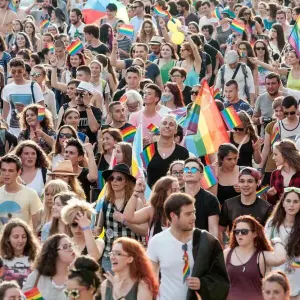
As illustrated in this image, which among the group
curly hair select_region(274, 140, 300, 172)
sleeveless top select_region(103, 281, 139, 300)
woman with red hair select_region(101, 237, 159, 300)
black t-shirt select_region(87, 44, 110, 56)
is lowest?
sleeveless top select_region(103, 281, 139, 300)

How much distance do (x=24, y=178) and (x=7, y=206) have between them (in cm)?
122

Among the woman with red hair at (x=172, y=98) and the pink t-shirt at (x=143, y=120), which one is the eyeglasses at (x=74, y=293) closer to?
the pink t-shirt at (x=143, y=120)

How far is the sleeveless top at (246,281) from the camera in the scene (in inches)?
496

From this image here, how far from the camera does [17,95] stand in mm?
19172

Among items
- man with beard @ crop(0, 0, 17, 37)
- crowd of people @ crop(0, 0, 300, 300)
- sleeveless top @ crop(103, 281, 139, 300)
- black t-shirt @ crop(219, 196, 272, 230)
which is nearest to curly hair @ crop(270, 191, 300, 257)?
crowd of people @ crop(0, 0, 300, 300)

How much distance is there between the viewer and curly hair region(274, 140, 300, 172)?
15086 millimetres

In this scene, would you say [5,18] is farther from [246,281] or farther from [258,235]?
[246,281]

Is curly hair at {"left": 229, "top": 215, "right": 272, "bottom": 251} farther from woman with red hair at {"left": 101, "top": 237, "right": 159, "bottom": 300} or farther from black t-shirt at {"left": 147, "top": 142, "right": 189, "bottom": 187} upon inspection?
black t-shirt at {"left": 147, "top": 142, "right": 189, "bottom": 187}

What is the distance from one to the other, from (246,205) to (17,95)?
5672 mm

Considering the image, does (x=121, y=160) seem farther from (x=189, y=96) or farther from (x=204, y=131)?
(x=189, y=96)

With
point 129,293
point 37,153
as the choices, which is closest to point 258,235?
point 129,293

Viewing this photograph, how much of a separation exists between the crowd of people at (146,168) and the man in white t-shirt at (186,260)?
0.01 meters

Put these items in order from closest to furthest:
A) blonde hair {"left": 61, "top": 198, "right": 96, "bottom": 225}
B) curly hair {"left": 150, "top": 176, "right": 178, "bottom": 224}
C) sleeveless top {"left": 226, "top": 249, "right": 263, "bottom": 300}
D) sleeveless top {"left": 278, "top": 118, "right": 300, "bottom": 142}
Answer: sleeveless top {"left": 226, "top": 249, "right": 263, "bottom": 300}, blonde hair {"left": 61, "top": 198, "right": 96, "bottom": 225}, curly hair {"left": 150, "top": 176, "right": 178, "bottom": 224}, sleeveless top {"left": 278, "top": 118, "right": 300, "bottom": 142}

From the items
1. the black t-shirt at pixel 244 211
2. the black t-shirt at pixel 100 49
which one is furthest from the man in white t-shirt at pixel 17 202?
the black t-shirt at pixel 100 49
